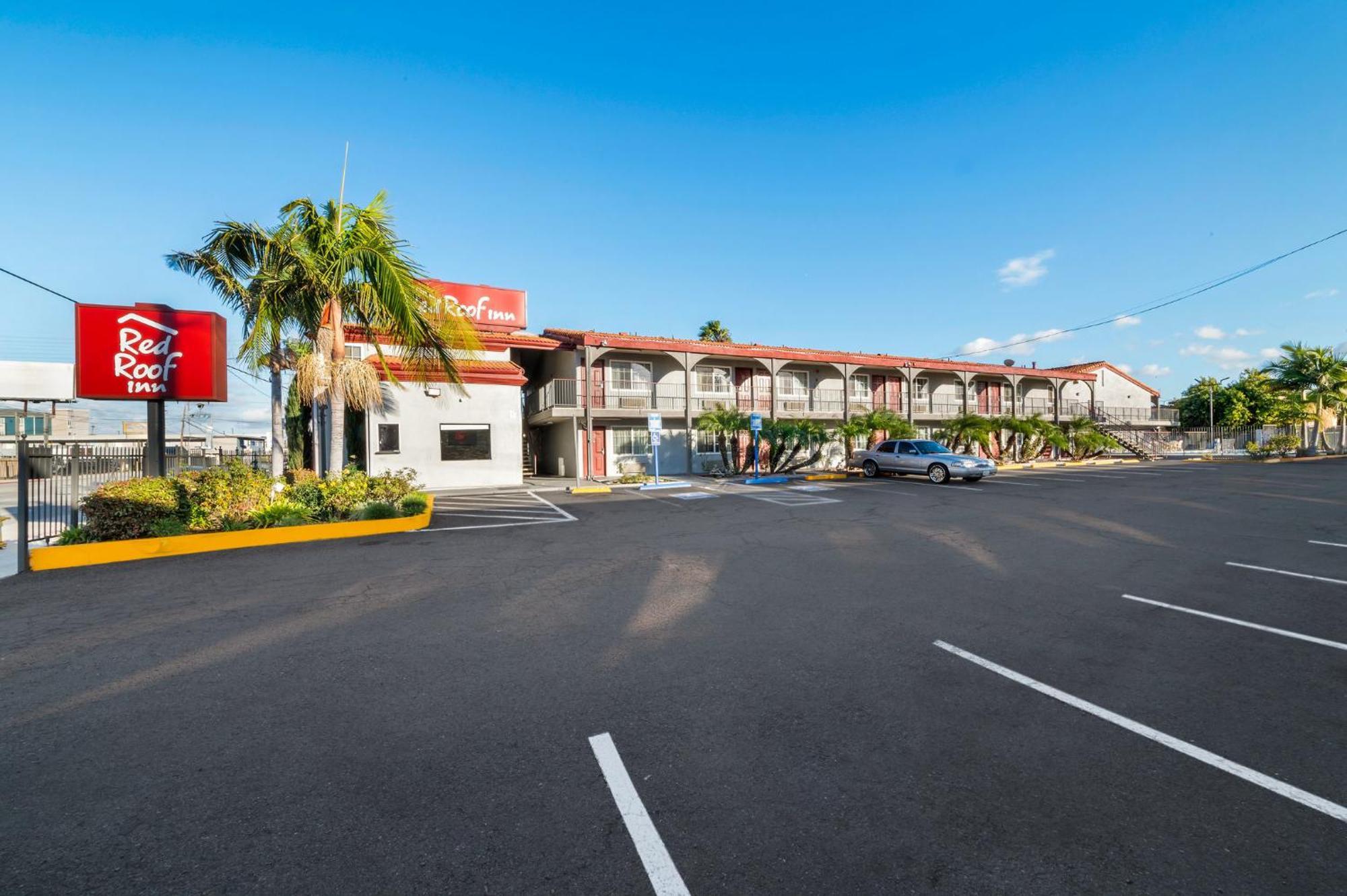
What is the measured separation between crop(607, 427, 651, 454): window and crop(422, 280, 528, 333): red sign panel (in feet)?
21.5

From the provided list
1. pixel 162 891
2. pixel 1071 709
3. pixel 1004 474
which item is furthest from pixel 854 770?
pixel 1004 474

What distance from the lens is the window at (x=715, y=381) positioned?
28781 millimetres

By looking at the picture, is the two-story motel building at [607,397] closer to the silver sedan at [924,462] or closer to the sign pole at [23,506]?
the silver sedan at [924,462]

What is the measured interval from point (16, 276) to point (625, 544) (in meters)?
16.2

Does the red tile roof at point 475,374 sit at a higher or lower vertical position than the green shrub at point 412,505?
higher

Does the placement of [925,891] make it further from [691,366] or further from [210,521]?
[691,366]

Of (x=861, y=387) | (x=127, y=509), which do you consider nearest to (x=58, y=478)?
(x=127, y=509)

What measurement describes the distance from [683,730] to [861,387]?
32.1m

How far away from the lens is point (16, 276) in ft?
43.8

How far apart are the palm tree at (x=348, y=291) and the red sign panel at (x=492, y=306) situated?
13.0 m

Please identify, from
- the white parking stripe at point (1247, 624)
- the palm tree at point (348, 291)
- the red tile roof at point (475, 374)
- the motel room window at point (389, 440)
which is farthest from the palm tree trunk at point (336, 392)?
the white parking stripe at point (1247, 624)

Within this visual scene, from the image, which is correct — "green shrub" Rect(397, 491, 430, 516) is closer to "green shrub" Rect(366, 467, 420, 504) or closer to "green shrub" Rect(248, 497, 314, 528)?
"green shrub" Rect(366, 467, 420, 504)

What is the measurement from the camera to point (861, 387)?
109 ft

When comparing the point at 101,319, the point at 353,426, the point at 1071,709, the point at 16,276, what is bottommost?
the point at 1071,709
